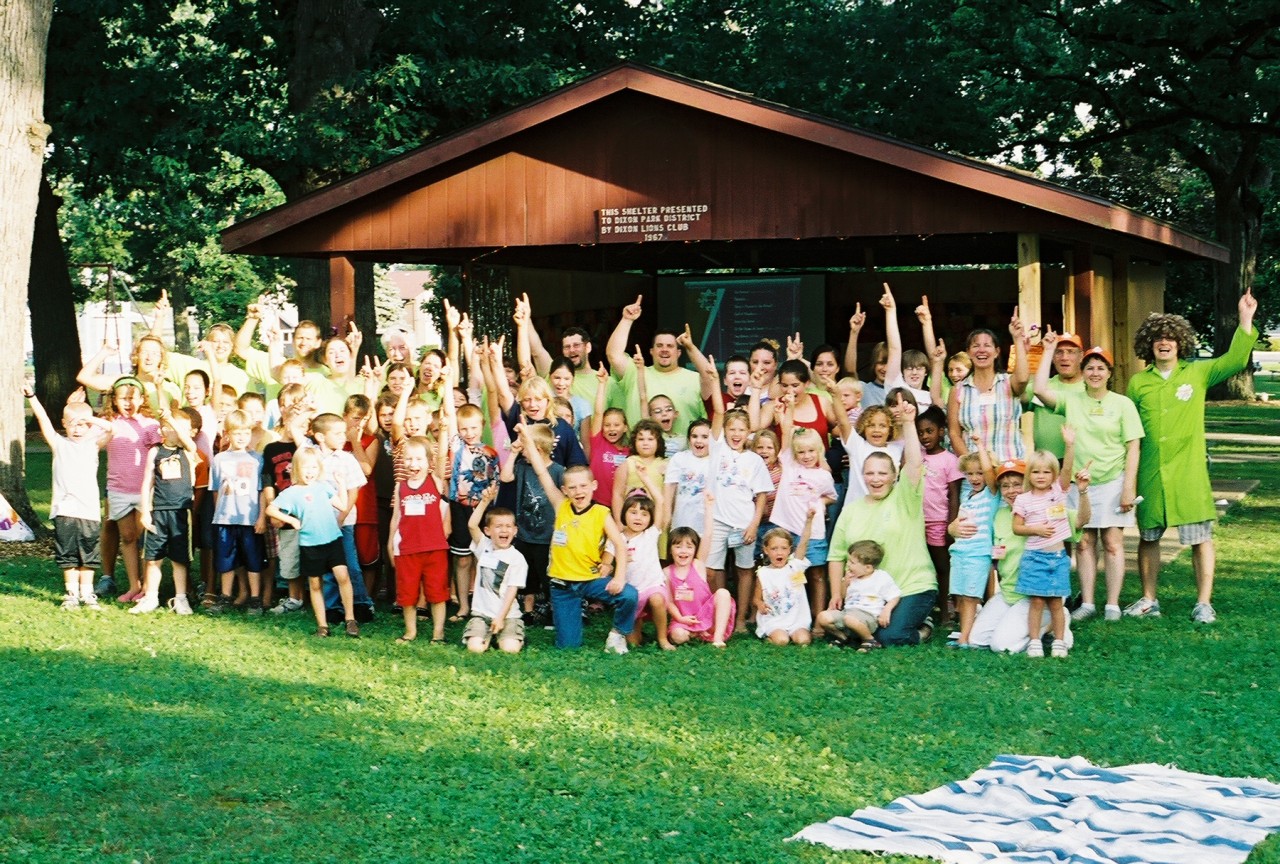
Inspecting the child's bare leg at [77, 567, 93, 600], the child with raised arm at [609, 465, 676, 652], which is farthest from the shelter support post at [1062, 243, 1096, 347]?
the child's bare leg at [77, 567, 93, 600]

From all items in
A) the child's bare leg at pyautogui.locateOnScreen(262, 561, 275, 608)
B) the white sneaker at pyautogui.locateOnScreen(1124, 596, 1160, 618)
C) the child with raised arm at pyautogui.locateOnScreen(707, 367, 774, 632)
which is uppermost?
the child with raised arm at pyautogui.locateOnScreen(707, 367, 774, 632)

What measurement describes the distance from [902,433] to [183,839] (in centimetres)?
542

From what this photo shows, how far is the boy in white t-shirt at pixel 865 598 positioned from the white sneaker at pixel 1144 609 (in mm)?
1702

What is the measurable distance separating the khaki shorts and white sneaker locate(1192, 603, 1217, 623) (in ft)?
13.5

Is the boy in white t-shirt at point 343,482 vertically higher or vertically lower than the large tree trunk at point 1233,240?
lower

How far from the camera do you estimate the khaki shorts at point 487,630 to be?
854 cm

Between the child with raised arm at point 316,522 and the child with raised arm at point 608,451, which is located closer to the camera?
the child with raised arm at point 316,522

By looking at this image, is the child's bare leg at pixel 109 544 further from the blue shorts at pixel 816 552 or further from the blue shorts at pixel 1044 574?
the blue shorts at pixel 1044 574

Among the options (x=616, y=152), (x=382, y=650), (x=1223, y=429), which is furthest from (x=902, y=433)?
(x=1223, y=429)

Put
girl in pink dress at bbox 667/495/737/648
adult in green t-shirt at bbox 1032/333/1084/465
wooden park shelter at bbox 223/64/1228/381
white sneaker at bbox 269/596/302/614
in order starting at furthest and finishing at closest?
wooden park shelter at bbox 223/64/1228/381, white sneaker at bbox 269/596/302/614, adult in green t-shirt at bbox 1032/333/1084/465, girl in pink dress at bbox 667/495/737/648

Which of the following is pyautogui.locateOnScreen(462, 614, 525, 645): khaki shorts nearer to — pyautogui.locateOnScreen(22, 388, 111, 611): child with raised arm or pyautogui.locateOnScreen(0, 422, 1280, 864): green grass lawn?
pyautogui.locateOnScreen(0, 422, 1280, 864): green grass lawn

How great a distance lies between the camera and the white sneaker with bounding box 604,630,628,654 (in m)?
8.44

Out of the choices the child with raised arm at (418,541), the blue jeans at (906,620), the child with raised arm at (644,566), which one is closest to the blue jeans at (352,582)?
the child with raised arm at (418,541)

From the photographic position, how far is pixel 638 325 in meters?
17.2
